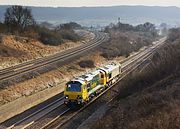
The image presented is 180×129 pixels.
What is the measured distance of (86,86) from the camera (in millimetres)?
32344

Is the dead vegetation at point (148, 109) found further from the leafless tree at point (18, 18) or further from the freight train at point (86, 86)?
the leafless tree at point (18, 18)

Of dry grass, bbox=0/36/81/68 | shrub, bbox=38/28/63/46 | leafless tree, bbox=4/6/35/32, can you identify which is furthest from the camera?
leafless tree, bbox=4/6/35/32

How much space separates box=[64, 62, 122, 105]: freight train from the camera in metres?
31.3

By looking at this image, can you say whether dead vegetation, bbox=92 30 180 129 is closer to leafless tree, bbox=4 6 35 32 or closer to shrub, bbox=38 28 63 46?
shrub, bbox=38 28 63 46

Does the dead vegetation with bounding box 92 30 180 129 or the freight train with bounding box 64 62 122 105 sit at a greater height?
the dead vegetation with bounding box 92 30 180 129

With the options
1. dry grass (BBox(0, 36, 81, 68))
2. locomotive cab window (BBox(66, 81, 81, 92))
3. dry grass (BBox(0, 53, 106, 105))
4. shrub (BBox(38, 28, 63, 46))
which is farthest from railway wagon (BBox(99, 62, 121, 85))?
shrub (BBox(38, 28, 63, 46))

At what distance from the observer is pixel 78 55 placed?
2270 inches

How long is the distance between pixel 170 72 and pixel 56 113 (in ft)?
42.2

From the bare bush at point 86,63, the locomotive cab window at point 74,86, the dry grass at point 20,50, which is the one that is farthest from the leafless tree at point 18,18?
the locomotive cab window at point 74,86

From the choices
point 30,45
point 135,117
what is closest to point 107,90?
point 135,117

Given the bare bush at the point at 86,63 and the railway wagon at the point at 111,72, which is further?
the bare bush at the point at 86,63

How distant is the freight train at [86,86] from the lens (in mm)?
31328

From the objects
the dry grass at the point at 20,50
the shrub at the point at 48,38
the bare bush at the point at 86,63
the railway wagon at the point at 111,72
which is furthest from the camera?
the shrub at the point at 48,38

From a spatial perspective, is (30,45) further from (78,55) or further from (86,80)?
(86,80)
